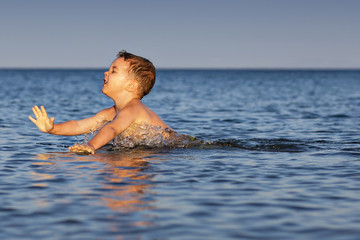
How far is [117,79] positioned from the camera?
30.3 ft

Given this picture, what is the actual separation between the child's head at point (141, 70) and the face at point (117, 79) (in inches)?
3.6

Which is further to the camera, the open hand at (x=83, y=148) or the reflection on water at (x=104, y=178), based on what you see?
the open hand at (x=83, y=148)

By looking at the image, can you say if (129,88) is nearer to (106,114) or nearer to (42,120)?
(106,114)

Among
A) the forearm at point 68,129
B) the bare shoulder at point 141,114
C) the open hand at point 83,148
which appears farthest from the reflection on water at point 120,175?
the bare shoulder at point 141,114

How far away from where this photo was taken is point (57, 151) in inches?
398

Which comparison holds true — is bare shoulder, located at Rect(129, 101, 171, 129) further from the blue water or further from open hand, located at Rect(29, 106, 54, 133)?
open hand, located at Rect(29, 106, 54, 133)

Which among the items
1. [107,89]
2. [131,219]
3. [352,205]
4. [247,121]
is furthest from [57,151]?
[247,121]

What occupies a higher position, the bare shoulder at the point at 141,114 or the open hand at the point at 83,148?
the bare shoulder at the point at 141,114

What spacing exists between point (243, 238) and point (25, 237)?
1.87 meters

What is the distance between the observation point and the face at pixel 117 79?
9242mm

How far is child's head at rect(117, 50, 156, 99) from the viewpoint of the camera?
9289 millimetres

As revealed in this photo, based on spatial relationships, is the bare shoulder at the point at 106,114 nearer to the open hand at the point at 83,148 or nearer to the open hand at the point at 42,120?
the open hand at the point at 42,120

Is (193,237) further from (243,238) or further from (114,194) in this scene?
(114,194)

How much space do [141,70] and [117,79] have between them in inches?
17.0
